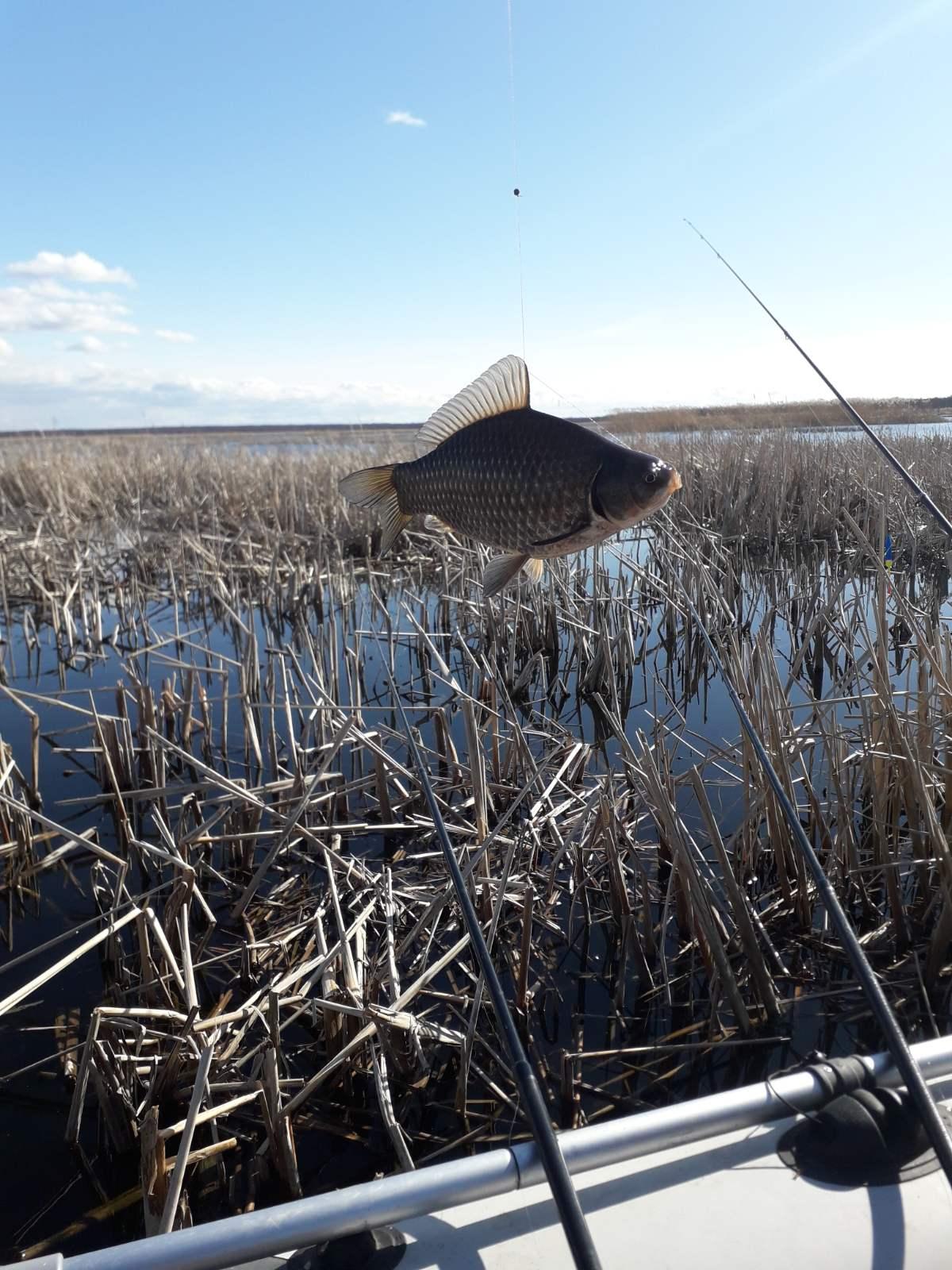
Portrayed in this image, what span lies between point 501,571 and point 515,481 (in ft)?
0.57

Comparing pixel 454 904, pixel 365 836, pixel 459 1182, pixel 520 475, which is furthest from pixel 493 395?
pixel 365 836

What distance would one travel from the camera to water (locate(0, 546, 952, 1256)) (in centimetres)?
256

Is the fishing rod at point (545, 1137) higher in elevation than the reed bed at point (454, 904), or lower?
higher

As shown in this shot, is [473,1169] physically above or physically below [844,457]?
below

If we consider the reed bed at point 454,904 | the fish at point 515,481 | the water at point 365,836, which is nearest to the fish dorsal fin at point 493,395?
the fish at point 515,481

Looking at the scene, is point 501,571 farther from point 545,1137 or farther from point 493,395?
point 545,1137

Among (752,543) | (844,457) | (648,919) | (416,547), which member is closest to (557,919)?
(648,919)

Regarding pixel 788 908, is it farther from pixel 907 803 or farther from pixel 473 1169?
pixel 473 1169

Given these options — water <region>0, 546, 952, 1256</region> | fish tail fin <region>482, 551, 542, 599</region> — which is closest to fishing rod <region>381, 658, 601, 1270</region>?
fish tail fin <region>482, 551, 542, 599</region>

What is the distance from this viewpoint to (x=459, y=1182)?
4.49ft

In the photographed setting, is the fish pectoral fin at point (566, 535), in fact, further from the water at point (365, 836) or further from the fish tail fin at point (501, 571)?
the water at point (365, 836)

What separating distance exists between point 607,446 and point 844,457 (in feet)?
27.7

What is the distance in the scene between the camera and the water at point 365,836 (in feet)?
8.40

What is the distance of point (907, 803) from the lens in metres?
3.36
